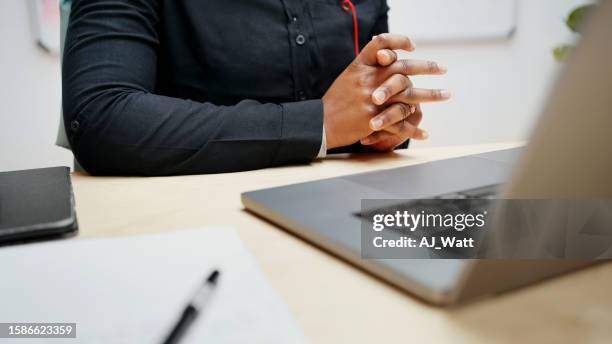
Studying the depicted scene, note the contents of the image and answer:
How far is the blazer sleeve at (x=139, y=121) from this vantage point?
0.67m

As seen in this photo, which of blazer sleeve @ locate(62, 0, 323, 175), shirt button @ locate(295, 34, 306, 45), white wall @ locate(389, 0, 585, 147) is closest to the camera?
blazer sleeve @ locate(62, 0, 323, 175)

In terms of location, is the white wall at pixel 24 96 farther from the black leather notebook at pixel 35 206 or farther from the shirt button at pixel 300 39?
the black leather notebook at pixel 35 206

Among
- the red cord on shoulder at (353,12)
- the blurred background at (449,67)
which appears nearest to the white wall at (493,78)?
the blurred background at (449,67)

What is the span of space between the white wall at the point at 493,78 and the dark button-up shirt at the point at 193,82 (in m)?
1.20

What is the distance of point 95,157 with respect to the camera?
68cm

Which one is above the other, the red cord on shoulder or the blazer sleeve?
the red cord on shoulder

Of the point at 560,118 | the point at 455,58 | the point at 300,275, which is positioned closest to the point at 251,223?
the point at 300,275

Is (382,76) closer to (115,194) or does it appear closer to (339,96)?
(339,96)

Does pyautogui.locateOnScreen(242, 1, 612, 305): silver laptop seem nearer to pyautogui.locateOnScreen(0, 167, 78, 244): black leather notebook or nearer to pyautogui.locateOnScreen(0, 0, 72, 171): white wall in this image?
pyautogui.locateOnScreen(0, 167, 78, 244): black leather notebook

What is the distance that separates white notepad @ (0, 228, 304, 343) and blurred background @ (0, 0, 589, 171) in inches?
55.7

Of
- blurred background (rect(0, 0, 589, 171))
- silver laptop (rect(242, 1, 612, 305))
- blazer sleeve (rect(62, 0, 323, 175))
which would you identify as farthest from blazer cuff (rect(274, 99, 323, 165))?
blurred background (rect(0, 0, 589, 171))

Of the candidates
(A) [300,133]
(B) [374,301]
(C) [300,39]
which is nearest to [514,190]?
A: (B) [374,301]

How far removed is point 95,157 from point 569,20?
185 centimetres

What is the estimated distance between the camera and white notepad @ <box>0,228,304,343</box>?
26 centimetres
